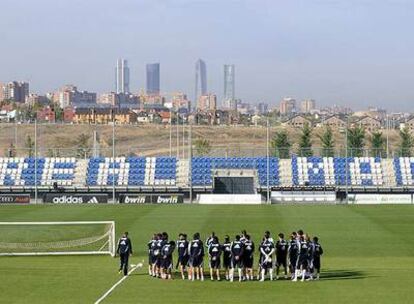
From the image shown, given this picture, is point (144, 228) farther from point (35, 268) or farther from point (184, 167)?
point (184, 167)

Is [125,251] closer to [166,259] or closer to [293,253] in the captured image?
[166,259]

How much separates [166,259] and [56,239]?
15.1 meters

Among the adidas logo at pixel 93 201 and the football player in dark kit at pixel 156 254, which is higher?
the adidas logo at pixel 93 201

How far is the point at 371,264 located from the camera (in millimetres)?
34969

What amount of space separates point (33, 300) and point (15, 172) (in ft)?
199

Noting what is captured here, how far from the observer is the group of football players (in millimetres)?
29609

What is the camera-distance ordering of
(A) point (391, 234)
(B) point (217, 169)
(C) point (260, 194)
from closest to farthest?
(A) point (391, 234) → (C) point (260, 194) → (B) point (217, 169)

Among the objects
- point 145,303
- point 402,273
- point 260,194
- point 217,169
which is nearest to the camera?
point 145,303

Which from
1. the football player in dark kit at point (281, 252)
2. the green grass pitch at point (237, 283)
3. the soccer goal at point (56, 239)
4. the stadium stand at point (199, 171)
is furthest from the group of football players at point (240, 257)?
the stadium stand at point (199, 171)

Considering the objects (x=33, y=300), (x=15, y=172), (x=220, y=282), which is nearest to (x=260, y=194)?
(x=15, y=172)

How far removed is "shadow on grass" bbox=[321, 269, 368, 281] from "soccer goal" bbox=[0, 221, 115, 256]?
10.6 meters

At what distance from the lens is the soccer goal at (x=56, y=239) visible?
39.2m

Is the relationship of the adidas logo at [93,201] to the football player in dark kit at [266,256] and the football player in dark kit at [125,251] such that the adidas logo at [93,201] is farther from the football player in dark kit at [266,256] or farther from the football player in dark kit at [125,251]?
the football player in dark kit at [266,256]

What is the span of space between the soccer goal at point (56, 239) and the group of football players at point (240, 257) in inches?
317
